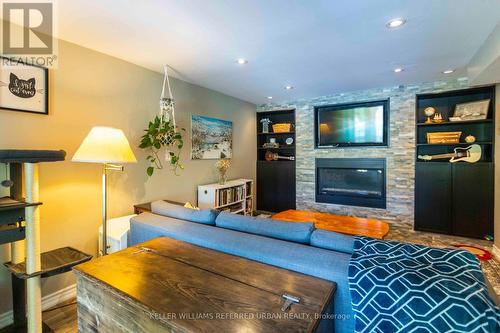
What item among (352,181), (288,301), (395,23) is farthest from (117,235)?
(352,181)

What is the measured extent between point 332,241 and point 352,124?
334 centimetres

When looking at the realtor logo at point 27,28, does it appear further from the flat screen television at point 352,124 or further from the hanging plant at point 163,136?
the flat screen television at point 352,124

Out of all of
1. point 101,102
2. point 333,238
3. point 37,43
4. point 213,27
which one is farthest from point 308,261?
point 37,43

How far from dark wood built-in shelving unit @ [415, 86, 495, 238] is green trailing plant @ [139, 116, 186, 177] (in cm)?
363

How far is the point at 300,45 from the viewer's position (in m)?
2.32

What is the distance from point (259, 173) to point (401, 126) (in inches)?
107

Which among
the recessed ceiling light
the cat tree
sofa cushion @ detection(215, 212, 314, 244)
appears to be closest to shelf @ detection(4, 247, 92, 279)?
the cat tree

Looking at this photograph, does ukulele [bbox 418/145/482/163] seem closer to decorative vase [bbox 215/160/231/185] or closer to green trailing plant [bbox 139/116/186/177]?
decorative vase [bbox 215/160/231/185]

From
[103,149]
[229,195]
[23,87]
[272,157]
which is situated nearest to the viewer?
[103,149]

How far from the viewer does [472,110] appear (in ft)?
11.2

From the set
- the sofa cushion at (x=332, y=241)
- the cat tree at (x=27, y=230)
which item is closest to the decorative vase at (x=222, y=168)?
the cat tree at (x=27, y=230)

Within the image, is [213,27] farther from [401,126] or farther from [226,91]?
[401,126]

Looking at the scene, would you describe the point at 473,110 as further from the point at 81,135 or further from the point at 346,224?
the point at 81,135

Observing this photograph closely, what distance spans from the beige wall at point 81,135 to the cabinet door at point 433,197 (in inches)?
146
